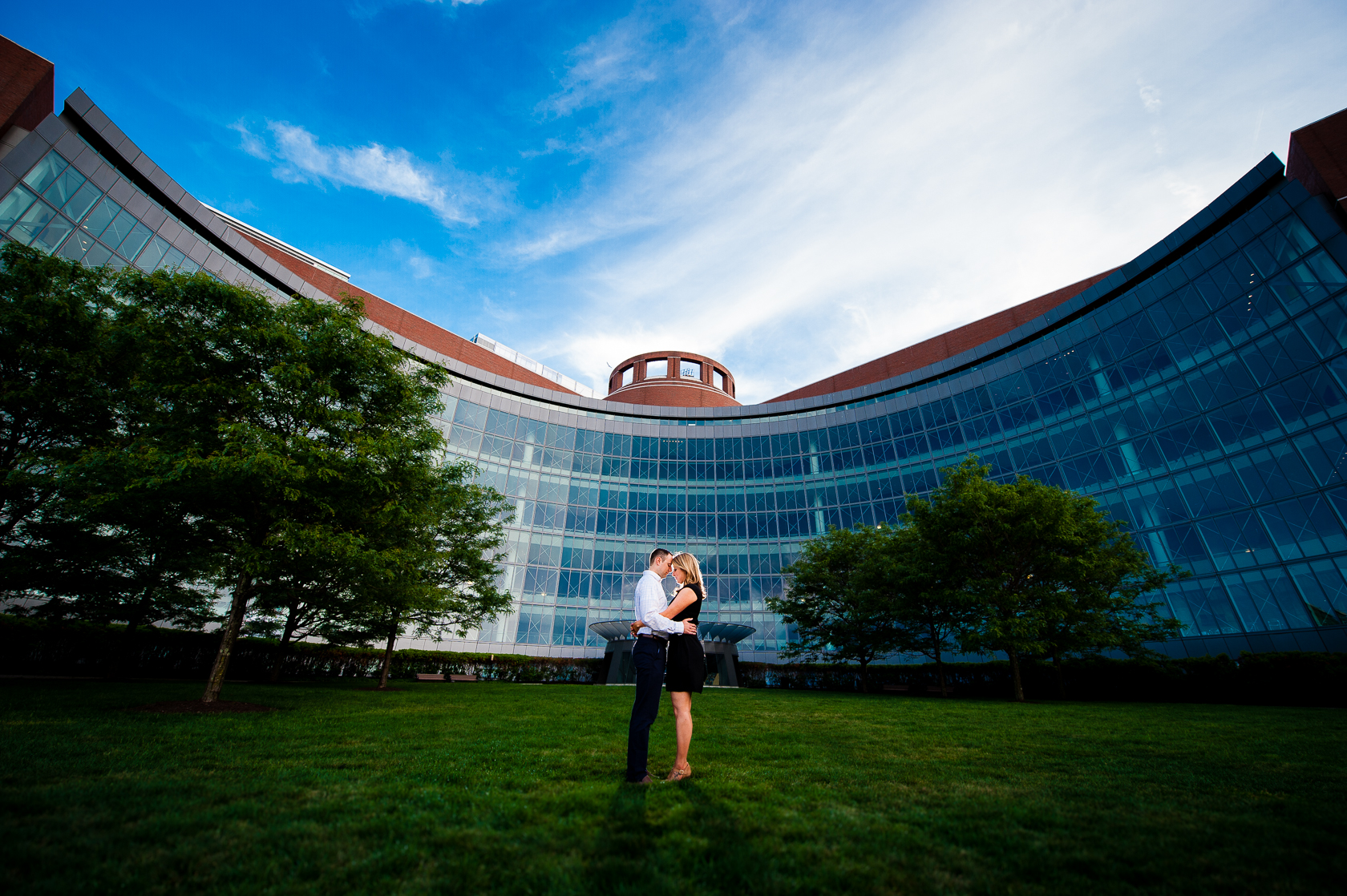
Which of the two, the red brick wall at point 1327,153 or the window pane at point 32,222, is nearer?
the window pane at point 32,222

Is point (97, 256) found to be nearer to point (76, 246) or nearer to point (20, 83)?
point (76, 246)

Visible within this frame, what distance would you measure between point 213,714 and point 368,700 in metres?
4.01

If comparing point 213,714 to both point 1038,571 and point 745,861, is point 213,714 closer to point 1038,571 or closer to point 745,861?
point 745,861

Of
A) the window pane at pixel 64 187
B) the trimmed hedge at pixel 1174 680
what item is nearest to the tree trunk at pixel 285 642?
the window pane at pixel 64 187

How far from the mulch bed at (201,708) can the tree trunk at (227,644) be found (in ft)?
0.60

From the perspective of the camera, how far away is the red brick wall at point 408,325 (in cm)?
3741

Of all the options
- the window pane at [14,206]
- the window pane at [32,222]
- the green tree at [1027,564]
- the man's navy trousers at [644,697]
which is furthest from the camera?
the window pane at [32,222]

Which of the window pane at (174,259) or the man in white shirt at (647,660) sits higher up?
the window pane at (174,259)

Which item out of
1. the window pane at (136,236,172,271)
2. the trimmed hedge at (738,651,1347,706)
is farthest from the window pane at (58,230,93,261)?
the trimmed hedge at (738,651,1347,706)

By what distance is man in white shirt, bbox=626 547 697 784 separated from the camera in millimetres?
4594

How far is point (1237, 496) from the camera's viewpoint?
85.7 feet

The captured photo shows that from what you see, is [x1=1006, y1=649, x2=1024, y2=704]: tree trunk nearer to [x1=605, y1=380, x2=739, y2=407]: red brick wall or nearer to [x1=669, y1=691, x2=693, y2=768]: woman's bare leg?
[x1=669, y1=691, x2=693, y2=768]: woman's bare leg

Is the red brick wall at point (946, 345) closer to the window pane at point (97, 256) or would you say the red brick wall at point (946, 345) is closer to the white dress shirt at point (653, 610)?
the white dress shirt at point (653, 610)

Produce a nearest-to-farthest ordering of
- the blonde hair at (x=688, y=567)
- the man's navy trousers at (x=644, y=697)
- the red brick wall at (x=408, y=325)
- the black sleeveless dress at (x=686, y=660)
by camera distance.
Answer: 1. the man's navy trousers at (x=644, y=697)
2. the black sleeveless dress at (x=686, y=660)
3. the blonde hair at (x=688, y=567)
4. the red brick wall at (x=408, y=325)
